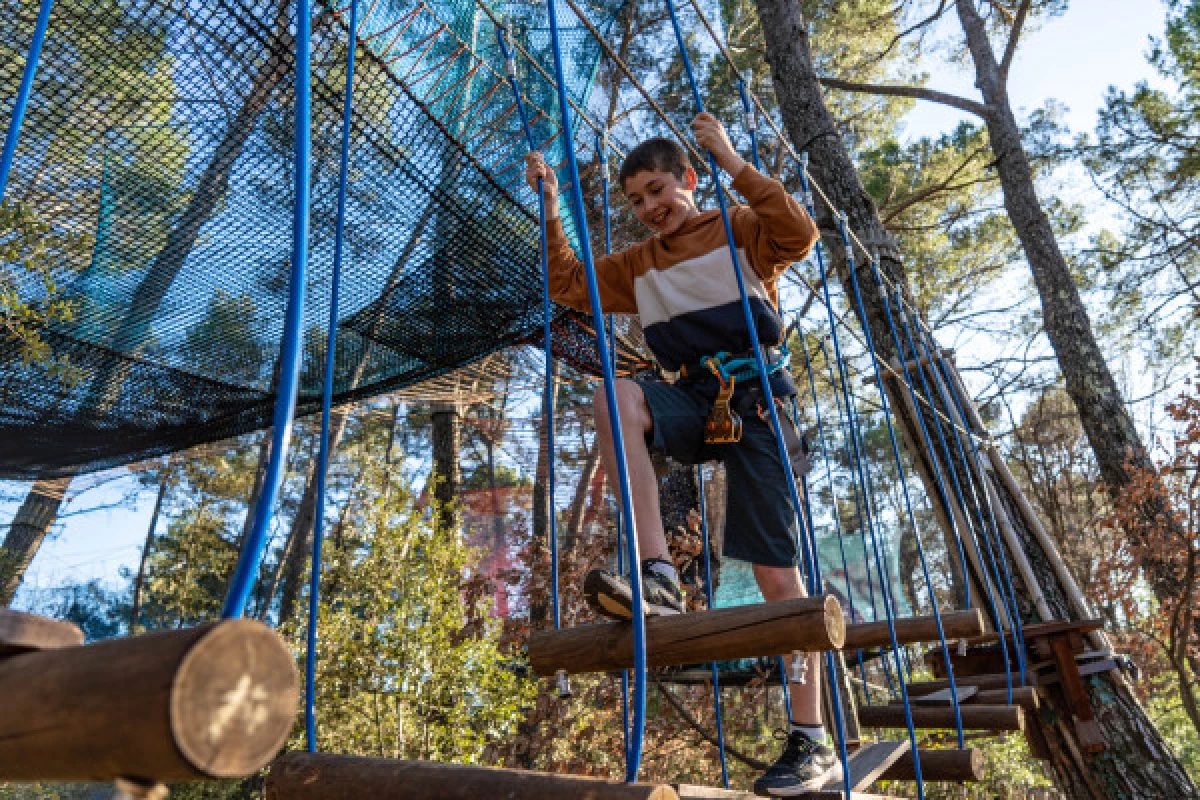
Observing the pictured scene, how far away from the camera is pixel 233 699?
40 cm

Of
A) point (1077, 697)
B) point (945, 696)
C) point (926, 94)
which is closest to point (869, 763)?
point (945, 696)

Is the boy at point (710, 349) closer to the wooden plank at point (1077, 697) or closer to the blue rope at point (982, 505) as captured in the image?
the blue rope at point (982, 505)

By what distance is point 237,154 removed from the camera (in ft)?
7.23

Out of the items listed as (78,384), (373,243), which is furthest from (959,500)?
(78,384)

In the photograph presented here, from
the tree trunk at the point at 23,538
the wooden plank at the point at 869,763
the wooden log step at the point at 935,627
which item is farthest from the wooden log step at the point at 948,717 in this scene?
the tree trunk at the point at 23,538

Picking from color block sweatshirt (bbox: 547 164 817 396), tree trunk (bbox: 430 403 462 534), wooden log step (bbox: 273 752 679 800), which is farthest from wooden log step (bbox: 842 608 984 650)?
tree trunk (bbox: 430 403 462 534)

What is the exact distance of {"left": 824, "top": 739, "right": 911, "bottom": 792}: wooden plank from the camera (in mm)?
1312

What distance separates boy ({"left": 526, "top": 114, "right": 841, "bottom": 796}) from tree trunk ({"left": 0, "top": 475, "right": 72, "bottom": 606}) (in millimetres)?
4680

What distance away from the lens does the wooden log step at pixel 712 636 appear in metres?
0.85

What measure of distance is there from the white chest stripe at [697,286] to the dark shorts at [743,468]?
0.19 m

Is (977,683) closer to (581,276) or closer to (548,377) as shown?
(581,276)

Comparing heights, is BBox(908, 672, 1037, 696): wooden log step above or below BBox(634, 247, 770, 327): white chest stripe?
below

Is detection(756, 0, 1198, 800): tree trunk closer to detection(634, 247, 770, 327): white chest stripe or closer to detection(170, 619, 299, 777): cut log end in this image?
detection(634, 247, 770, 327): white chest stripe

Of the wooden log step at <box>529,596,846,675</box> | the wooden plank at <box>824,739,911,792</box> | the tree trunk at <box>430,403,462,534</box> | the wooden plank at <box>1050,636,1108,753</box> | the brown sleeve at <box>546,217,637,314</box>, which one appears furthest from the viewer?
the tree trunk at <box>430,403,462,534</box>
